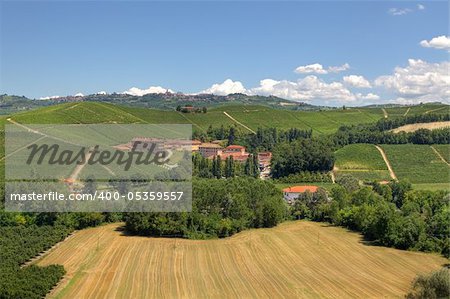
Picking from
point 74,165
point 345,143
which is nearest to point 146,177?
point 74,165

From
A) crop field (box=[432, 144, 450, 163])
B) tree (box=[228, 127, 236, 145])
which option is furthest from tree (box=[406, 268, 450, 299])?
tree (box=[228, 127, 236, 145])

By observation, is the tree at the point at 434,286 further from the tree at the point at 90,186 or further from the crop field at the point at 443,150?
the crop field at the point at 443,150

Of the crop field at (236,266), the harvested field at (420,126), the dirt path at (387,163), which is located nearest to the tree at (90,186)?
the crop field at (236,266)

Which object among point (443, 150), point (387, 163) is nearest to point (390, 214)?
point (387, 163)

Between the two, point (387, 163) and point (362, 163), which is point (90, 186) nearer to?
point (362, 163)

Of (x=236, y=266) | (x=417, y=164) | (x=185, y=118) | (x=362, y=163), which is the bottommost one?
(x=236, y=266)

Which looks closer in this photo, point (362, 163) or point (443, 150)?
point (362, 163)
